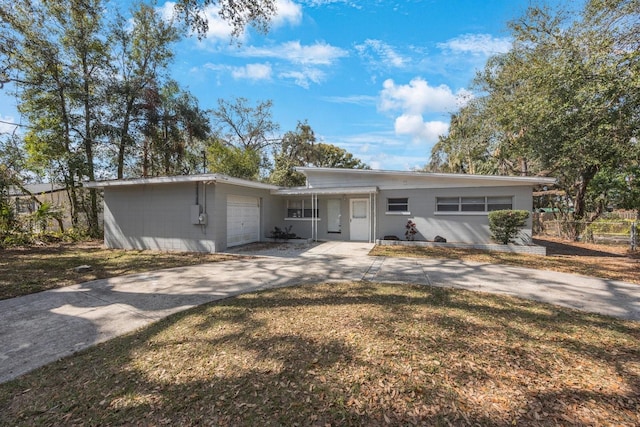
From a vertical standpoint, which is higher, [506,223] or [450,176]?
[450,176]

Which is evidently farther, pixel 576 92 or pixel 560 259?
pixel 576 92

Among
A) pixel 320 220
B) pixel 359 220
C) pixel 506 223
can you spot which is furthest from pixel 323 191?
pixel 506 223

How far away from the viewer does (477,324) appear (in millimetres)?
3791

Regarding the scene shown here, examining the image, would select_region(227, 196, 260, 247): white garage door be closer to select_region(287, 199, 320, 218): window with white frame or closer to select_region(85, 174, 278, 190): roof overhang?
select_region(85, 174, 278, 190): roof overhang

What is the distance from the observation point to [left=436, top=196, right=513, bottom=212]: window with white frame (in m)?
11.2

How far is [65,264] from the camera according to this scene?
823cm

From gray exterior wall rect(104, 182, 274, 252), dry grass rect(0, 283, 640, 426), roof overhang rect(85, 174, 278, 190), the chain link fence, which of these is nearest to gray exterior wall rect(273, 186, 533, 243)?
roof overhang rect(85, 174, 278, 190)

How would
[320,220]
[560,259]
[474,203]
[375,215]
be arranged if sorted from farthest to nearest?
[320,220]
[375,215]
[474,203]
[560,259]

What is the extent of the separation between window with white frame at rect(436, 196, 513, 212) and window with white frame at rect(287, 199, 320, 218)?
219 inches

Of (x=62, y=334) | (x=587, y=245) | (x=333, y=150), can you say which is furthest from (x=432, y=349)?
(x=333, y=150)

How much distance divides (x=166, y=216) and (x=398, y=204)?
9496 millimetres

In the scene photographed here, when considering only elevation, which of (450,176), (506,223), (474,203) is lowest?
(506,223)

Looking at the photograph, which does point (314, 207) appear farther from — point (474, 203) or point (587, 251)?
point (587, 251)

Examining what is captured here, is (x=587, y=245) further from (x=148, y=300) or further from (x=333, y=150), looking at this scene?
(x=333, y=150)
